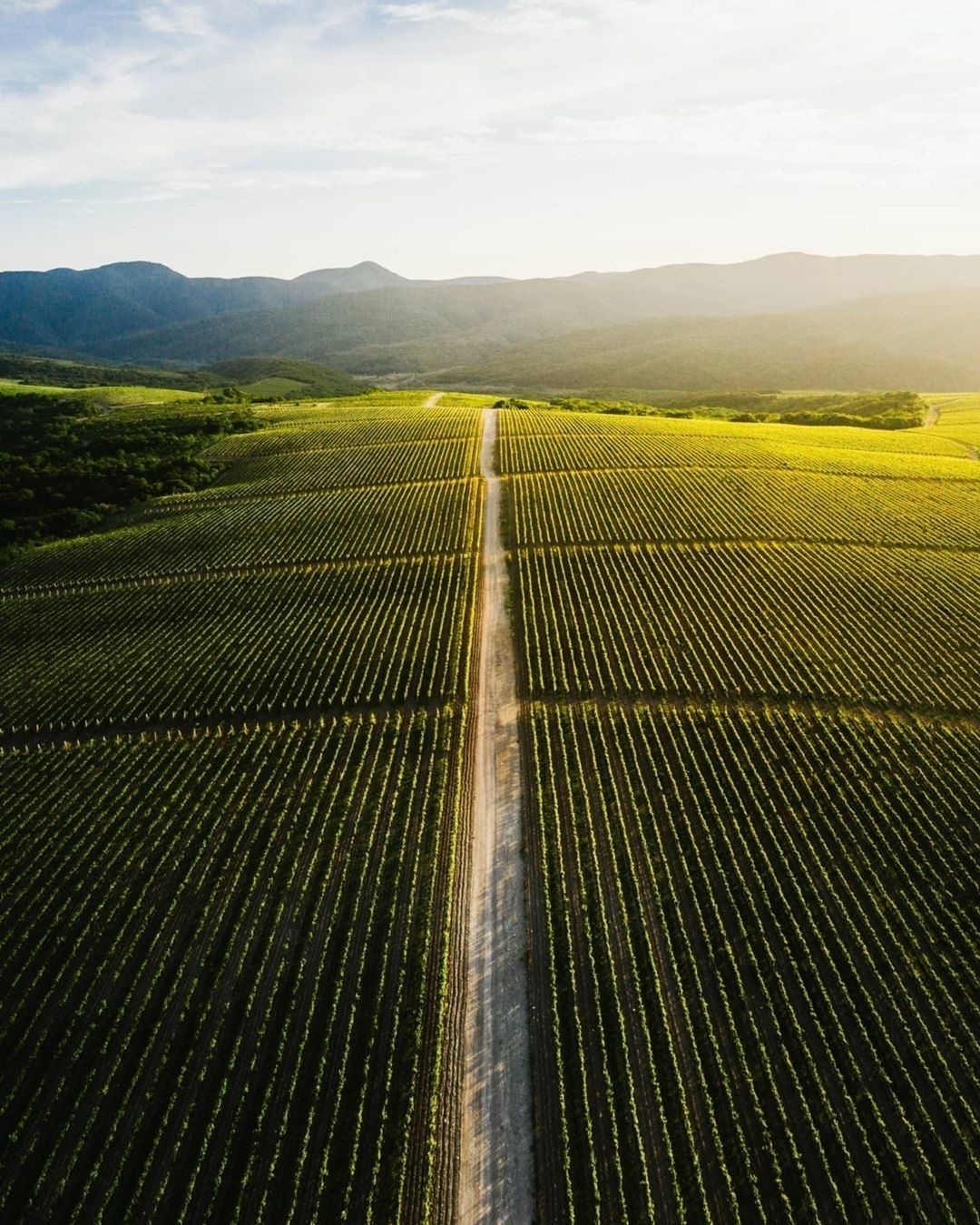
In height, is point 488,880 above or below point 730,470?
below

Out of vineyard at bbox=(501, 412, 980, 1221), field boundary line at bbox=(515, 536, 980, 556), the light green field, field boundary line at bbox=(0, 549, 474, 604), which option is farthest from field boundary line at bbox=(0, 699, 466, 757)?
the light green field

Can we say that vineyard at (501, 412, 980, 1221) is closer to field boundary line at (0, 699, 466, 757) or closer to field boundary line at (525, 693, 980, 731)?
field boundary line at (525, 693, 980, 731)

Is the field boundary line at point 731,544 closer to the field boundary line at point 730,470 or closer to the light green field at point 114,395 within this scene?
the field boundary line at point 730,470

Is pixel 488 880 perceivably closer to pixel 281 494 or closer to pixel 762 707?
pixel 762 707

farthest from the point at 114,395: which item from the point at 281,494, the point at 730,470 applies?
the point at 730,470

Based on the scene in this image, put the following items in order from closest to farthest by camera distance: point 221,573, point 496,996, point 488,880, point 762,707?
point 496,996, point 488,880, point 762,707, point 221,573

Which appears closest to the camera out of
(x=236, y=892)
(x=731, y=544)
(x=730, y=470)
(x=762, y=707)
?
(x=236, y=892)

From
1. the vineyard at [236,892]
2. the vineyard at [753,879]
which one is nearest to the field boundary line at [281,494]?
the vineyard at [236,892]
